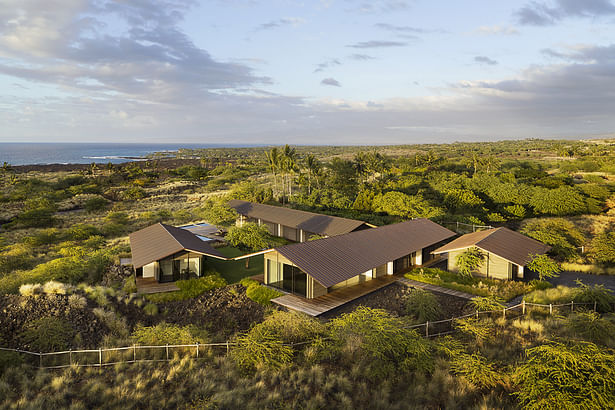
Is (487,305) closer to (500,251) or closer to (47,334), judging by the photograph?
(500,251)

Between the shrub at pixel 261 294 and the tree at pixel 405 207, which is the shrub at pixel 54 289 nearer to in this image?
the shrub at pixel 261 294

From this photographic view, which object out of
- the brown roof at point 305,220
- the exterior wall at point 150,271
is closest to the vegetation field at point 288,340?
the exterior wall at point 150,271

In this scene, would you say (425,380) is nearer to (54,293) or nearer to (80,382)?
(80,382)

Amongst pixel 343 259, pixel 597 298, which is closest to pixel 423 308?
pixel 343 259

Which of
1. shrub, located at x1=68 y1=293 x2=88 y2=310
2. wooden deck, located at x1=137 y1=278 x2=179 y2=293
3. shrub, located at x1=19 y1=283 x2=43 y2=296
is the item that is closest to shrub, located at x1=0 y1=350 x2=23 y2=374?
shrub, located at x1=68 y1=293 x2=88 y2=310

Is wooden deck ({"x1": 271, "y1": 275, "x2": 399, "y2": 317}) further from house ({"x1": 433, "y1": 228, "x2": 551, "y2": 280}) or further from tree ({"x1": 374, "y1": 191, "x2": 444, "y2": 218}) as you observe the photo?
tree ({"x1": 374, "y1": 191, "x2": 444, "y2": 218})

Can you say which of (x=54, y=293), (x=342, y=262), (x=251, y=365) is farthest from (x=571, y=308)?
(x=54, y=293)
